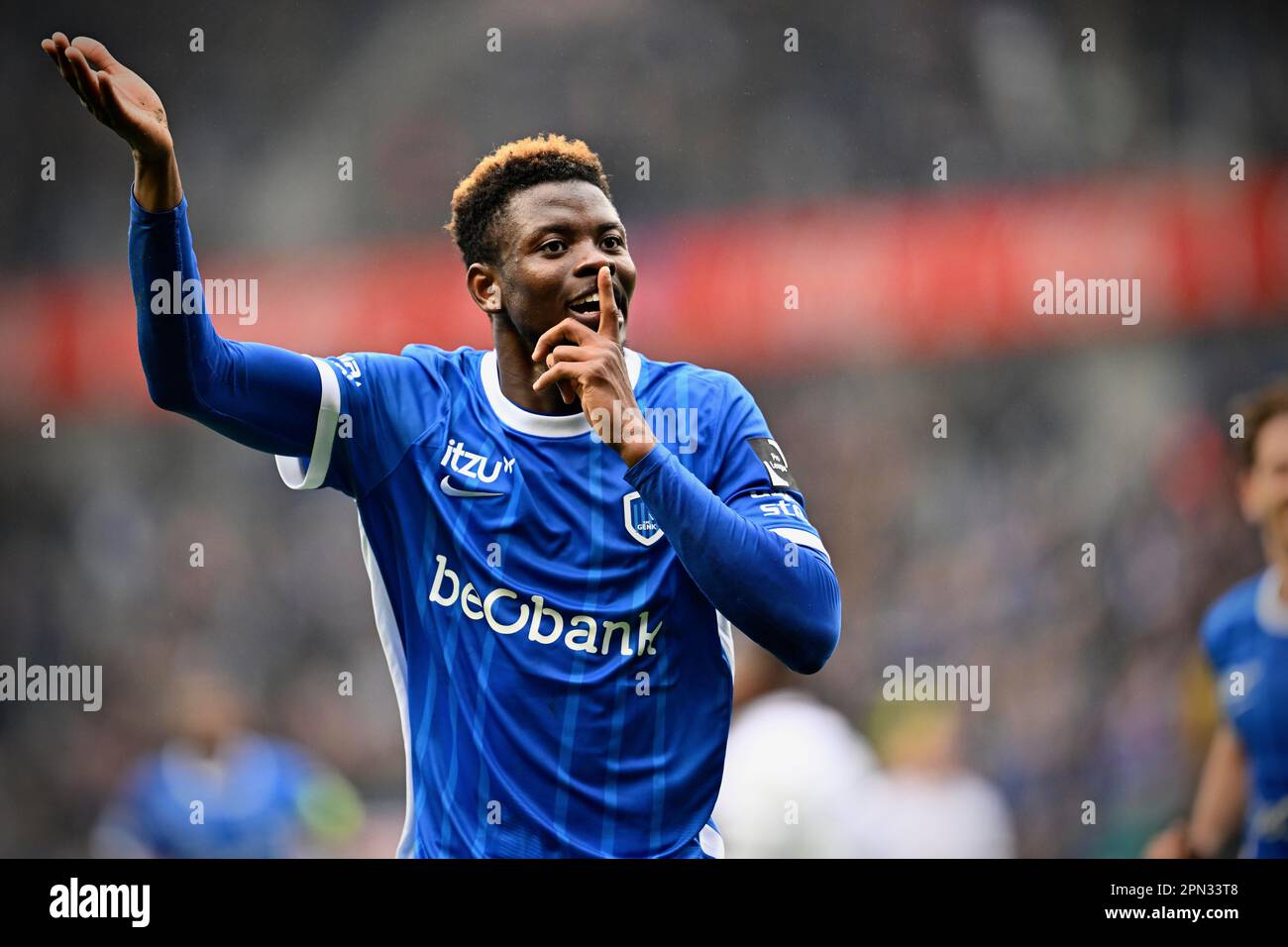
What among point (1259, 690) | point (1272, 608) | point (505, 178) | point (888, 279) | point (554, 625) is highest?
point (888, 279)

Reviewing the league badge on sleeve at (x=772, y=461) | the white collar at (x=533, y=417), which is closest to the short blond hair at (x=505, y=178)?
the white collar at (x=533, y=417)

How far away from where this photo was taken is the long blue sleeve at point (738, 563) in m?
2.74

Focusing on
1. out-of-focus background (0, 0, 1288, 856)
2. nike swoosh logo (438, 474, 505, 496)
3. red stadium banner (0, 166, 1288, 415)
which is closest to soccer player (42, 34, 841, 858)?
nike swoosh logo (438, 474, 505, 496)

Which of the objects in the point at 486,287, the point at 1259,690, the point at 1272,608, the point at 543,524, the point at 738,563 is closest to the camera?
the point at 738,563

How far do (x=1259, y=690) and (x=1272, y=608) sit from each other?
444mm

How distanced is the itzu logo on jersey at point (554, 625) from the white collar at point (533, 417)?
1.23ft

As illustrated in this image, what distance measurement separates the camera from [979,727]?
7383 millimetres

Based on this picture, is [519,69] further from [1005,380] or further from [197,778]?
[197,778]

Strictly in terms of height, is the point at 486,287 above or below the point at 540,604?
above

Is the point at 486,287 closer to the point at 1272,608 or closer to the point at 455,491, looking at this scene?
the point at 455,491

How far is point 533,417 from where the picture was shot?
10.3ft

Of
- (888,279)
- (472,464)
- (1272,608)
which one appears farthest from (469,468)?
(888,279)
